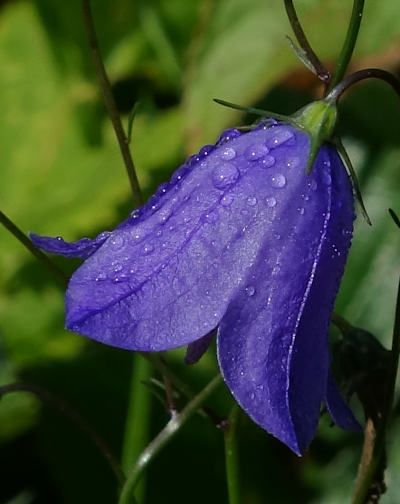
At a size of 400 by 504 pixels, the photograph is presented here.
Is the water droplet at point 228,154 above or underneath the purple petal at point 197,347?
above

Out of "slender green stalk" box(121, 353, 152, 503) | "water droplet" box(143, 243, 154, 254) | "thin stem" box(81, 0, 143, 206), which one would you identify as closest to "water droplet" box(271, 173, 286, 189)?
"water droplet" box(143, 243, 154, 254)

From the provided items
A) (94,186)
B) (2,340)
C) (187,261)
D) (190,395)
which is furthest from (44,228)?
(187,261)

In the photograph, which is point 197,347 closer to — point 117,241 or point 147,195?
point 117,241

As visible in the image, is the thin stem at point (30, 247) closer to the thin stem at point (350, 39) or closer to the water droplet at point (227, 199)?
the water droplet at point (227, 199)

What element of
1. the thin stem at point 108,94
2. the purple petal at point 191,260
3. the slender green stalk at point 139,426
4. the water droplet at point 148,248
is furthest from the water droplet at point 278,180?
the slender green stalk at point 139,426

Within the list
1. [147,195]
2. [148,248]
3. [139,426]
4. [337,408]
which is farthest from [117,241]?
[147,195]
